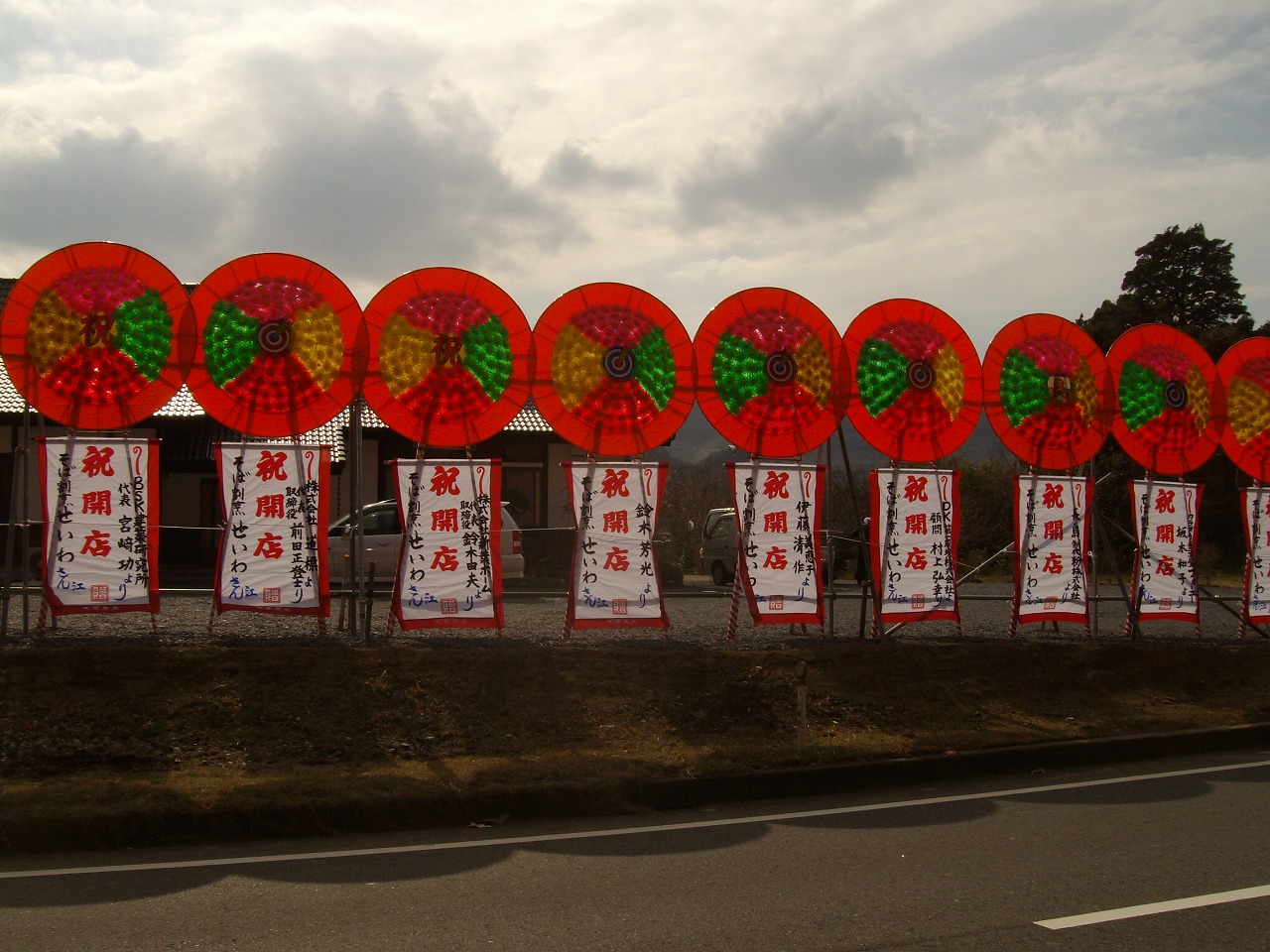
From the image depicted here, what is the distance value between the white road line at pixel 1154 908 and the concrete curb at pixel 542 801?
115 inches

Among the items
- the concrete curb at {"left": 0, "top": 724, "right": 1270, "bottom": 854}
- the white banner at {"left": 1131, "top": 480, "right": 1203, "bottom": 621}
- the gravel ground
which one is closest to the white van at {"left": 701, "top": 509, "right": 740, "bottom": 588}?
the gravel ground

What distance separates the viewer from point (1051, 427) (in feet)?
40.4

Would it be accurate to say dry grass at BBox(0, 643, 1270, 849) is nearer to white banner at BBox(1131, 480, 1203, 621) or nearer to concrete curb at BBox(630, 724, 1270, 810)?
concrete curb at BBox(630, 724, 1270, 810)

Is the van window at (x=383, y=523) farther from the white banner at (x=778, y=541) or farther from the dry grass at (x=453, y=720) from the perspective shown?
the dry grass at (x=453, y=720)

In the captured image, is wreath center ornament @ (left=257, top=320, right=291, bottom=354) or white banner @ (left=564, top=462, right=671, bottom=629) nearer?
wreath center ornament @ (left=257, top=320, right=291, bottom=354)

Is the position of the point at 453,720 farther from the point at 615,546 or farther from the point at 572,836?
the point at 615,546

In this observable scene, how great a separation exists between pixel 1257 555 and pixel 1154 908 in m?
9.72

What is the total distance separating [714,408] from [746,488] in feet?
2.74

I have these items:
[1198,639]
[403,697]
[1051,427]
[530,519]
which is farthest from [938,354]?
[530,519]

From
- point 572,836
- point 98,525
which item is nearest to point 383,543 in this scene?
point 98,525

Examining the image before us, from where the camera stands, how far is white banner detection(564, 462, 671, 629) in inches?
408

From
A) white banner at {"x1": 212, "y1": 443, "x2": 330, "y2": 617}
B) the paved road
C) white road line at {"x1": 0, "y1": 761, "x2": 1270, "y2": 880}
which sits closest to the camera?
the paved road

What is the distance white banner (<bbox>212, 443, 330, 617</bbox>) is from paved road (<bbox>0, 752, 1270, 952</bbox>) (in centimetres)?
381

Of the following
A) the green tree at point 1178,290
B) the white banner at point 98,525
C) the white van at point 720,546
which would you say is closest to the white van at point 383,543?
the white van at point 720,546
